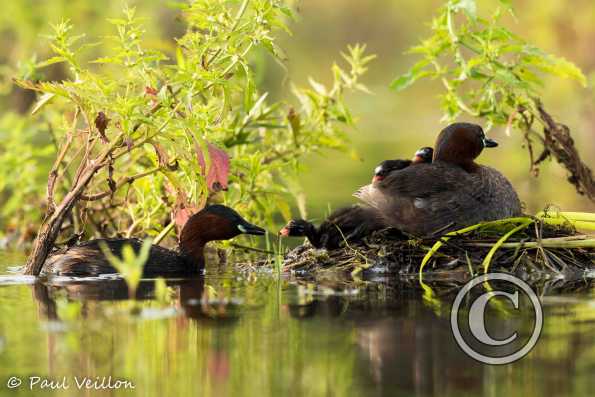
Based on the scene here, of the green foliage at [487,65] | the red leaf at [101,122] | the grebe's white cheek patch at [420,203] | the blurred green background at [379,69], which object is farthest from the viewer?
the blurred green background at [379,69]

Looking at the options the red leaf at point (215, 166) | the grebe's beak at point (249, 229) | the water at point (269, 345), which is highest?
the red leaf at point (215, 166)

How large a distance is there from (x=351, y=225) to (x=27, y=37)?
11622 mm

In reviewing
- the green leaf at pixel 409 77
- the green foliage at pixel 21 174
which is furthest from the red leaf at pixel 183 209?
the green foliage at pixel 21 174

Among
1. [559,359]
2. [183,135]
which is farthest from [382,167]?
[559,359]

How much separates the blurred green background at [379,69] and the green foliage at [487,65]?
2.78 feet

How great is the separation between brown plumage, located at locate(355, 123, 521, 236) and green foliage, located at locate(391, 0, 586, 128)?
0.64 metres

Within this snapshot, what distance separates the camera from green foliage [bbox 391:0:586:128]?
905 centimetres

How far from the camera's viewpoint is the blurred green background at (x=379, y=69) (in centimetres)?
1598

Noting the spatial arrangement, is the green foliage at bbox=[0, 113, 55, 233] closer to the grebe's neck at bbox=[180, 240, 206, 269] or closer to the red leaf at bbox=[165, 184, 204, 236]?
the red leaf at bbox=[165, 184, 204, 236]

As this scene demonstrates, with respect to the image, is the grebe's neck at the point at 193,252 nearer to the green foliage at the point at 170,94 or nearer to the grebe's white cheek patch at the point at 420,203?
the green foliage at the point at 170,94

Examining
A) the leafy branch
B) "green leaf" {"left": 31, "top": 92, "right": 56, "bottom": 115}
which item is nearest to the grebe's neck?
"green leaf" {"left": 31, "top": 92, "right": 56, "bottom": 115}

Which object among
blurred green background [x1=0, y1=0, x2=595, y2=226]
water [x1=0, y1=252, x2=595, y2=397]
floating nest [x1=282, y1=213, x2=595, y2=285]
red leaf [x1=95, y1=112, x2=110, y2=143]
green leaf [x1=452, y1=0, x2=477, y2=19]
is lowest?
water [x1=0, y1=252, x2=595, y2=397]

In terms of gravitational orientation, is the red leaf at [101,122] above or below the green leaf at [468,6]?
below

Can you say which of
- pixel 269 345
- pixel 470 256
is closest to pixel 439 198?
pixel 470 256
